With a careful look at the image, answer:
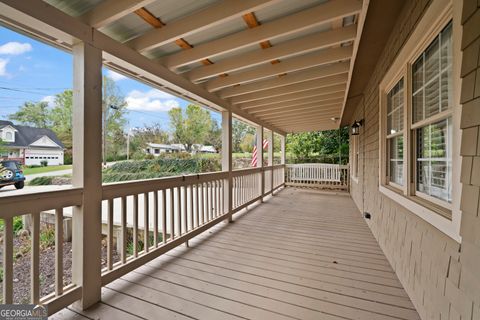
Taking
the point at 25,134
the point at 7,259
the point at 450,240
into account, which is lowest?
the point at 7,259

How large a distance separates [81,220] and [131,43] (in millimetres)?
1749

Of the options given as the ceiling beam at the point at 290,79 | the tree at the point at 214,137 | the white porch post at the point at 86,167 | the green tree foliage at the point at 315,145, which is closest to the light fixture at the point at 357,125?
the ceiling beam at the point at 290,79

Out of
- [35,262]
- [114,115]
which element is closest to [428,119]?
[35,262]

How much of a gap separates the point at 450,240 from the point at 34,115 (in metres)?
2.90

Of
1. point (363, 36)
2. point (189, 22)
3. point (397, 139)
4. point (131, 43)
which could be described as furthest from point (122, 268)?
point (363, 36)

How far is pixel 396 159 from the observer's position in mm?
2570

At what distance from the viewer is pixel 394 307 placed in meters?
1.78

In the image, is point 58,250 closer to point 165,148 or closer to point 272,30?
point 165,148

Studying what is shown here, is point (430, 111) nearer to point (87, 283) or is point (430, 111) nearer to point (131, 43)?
→ point (131, 43)

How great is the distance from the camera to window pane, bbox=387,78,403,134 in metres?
2.38

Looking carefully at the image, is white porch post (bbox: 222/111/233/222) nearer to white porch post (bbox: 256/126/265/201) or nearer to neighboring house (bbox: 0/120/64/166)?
white porch post (bbox: 256/126/265/201)

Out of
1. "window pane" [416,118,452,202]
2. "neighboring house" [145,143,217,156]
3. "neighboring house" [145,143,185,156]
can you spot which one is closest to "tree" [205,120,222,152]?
"neighboring house" [145,143,217,156]

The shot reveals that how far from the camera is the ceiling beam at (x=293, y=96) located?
3976 millimetres

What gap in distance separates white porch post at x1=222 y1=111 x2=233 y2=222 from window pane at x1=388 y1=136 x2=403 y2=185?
2495 millimetres
